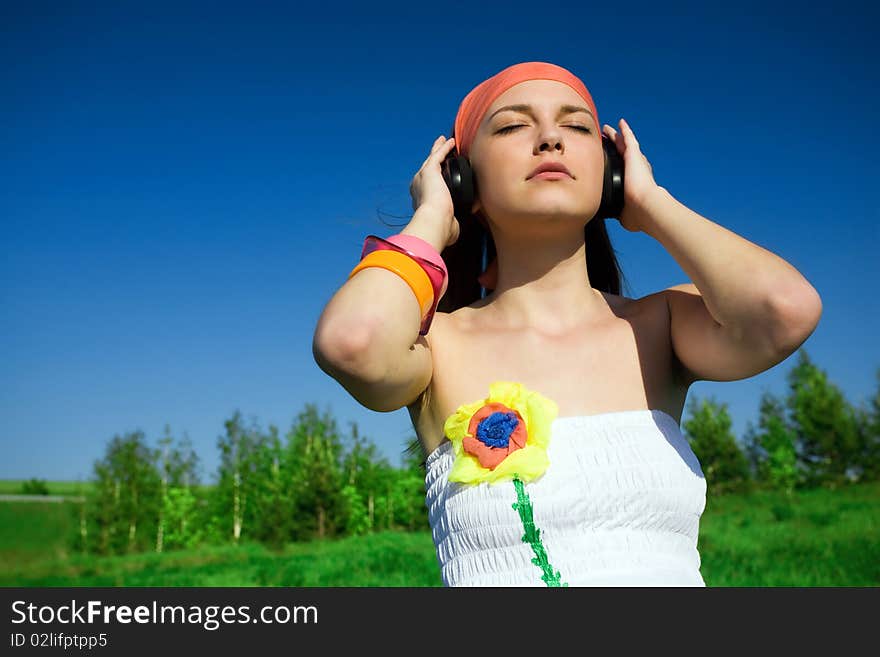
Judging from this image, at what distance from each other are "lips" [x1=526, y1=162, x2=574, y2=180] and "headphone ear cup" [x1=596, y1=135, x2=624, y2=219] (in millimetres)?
183

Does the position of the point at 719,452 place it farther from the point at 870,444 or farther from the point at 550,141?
the point at 550,141

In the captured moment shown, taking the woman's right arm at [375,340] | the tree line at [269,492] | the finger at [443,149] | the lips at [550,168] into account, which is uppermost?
the tree line at [269,492]

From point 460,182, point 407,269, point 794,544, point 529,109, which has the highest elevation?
point 529,109

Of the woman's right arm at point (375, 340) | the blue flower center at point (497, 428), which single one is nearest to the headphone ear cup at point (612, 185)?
the woman's right arm at point (375, 340)

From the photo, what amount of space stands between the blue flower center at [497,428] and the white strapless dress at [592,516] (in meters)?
0.11

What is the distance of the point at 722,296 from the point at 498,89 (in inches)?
39.1

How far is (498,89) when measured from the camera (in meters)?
2.34

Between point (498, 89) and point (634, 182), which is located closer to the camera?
point (634, 182)

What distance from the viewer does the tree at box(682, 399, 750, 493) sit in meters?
23.8

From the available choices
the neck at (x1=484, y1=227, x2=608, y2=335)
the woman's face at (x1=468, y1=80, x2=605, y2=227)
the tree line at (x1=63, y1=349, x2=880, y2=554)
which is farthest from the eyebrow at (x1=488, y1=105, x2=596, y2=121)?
the tree line at (x1=63, y1=349, x2=880, y2=554)

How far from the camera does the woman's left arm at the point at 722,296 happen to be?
6.01 feet

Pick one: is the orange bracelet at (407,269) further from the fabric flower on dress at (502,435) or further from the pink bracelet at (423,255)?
the fabric flower on dress at (502,435)

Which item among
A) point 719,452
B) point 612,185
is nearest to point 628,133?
point 612,185

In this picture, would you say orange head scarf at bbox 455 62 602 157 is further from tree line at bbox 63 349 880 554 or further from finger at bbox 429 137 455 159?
tree line at bbox 63 349 880 554
